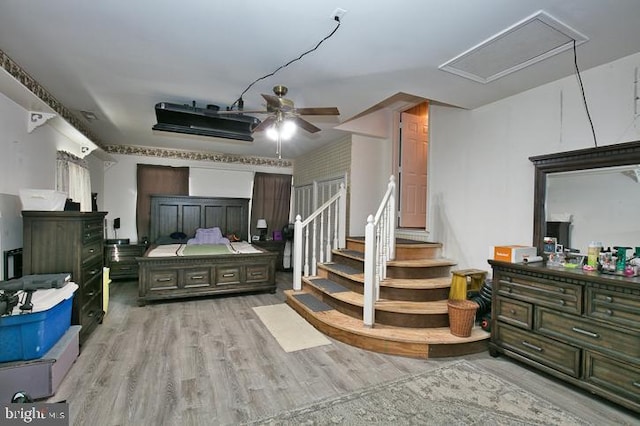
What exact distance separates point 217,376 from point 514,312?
8.66ft

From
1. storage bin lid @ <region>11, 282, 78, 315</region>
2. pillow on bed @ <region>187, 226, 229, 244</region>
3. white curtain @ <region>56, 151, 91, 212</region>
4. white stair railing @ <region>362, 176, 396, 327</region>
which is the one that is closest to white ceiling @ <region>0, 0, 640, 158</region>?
white curtain @ <region>56, 151, 91, 212</region>

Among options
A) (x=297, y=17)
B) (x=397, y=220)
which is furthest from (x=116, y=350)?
(x=397, y=220)

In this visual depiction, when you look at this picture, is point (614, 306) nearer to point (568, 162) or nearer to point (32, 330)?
point (568, 162)

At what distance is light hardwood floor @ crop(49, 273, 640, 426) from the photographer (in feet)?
6.57

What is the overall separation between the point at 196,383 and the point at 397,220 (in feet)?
12.1

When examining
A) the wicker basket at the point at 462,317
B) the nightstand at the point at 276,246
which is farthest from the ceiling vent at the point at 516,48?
the nightstand at the point at 276,246

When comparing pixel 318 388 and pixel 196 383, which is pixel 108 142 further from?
pixel 318 388

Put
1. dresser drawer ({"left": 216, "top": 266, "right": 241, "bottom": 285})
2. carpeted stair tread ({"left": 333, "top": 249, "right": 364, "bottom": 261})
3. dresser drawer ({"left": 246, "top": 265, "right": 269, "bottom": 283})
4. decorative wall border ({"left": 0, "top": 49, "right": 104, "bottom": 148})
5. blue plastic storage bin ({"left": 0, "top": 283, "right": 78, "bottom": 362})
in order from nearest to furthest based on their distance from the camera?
1. blue plastic storage bin ({"left": 0, "top": 283, "right": 78, "bottom": 362})
2. decorative wall border ({"left": 0, "top": 49, "right": 104, "bottom": 148})
3. carpeted stair tread ({"left": 333, "top": 249, "right": 364, "bottom": 261})
4. dresser drawer ({"left": 216, "top": 266, "right": 241, "bottom": 285})
5. dresser drawer ({"left": 246, "top": 265, "right": 269, "bottom": 283})

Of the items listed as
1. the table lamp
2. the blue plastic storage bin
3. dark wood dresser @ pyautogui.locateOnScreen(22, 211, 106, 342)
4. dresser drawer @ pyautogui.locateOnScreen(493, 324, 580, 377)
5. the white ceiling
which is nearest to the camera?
the white ceiling

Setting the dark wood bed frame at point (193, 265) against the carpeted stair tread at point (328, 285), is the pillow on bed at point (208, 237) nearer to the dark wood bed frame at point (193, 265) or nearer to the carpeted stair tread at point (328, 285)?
the dark wood bed frame at point (193, 265)

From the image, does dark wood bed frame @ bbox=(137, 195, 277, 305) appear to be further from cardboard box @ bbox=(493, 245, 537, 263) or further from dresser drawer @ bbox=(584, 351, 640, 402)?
dresser drawer @ bbox=(584, 351, 640, 402)

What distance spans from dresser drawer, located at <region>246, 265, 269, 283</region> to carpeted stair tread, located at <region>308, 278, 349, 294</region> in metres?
0.93

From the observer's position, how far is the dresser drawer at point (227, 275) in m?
4.59

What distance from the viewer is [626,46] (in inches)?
86.7
